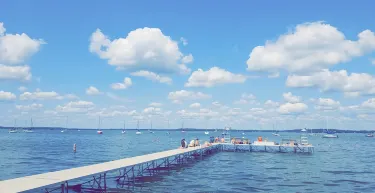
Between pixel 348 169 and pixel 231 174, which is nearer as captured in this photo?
pixel 231 174

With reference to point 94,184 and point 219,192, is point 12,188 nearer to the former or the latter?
point 94,184

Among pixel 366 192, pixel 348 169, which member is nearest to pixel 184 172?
pixel 366 192

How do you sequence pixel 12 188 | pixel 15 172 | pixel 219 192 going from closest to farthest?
pixel 12 188
pixel 219 192
pixel 15 172

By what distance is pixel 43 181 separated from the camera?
1892 cm

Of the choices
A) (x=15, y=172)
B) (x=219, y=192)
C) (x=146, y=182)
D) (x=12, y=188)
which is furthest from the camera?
(x=15, y=172)

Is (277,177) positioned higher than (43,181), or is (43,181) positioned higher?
(43,181)

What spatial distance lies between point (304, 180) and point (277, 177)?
8.55ft

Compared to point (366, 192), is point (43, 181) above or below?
above

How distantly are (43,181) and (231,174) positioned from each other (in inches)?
820

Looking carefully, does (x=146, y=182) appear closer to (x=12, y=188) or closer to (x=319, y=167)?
(x=12, y=188)

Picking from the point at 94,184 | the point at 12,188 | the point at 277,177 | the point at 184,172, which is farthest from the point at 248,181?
the point at 12,188

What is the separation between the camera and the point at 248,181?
30656mm

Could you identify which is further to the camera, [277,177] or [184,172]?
[184,172]

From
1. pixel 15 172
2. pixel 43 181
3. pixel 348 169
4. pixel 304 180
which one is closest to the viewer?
pixel 43 181
